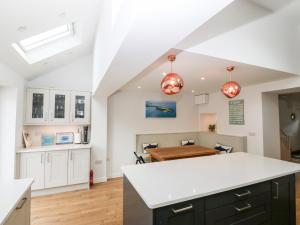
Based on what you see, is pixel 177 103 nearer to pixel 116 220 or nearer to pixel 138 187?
pixel 116 220

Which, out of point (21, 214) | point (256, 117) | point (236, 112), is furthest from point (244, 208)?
point (236, 112)

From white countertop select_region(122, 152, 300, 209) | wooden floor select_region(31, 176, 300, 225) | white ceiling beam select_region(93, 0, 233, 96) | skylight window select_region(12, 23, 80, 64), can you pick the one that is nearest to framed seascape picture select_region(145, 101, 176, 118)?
wooden floor select_region(31, 176, 300, 225)

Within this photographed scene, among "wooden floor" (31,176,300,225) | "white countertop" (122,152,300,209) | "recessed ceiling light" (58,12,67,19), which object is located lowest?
"wooden floor" (31,176,300,225)

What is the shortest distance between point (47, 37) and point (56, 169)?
2530 millimetres

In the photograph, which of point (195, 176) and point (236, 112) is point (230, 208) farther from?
point (236, 112)

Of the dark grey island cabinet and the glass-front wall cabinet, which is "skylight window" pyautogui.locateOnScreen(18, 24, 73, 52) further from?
the dark grey island cabinet

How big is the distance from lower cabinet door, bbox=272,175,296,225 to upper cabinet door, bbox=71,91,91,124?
142 inches

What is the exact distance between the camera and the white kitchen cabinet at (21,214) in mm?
1099

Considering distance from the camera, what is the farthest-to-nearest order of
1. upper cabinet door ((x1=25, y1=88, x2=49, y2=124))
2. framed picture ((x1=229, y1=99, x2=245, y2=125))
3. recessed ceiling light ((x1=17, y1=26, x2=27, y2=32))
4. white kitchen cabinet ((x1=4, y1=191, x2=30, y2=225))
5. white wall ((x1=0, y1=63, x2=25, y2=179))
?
framed picture ((x1=229, y1=99, x2=245, y2=125))
upper cabinet door ((x1=25, y1=88, x2=49, y2=124))
white wall ((x1=0, y1=63, x2=25, y2=179))
recessed ceiling light ((x1=17, y1=26, x2=27, y2=32))
white kitchen cabinet ((x1=4, y1=191, x2=30, y2=225))

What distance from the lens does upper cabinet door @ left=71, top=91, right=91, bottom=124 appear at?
3.63m

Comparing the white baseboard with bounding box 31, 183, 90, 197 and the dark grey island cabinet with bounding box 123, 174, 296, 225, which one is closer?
the dark grey island cabinet with bounding box 123, 174, 296, 225

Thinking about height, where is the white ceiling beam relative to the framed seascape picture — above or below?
above

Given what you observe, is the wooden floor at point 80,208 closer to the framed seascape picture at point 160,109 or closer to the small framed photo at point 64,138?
the small framed photo at point 64,138

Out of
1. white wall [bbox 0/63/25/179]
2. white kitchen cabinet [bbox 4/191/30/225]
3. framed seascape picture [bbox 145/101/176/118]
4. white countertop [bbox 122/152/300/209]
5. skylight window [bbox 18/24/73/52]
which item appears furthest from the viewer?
framed seascape picture [bbox 145/101/176/118]
